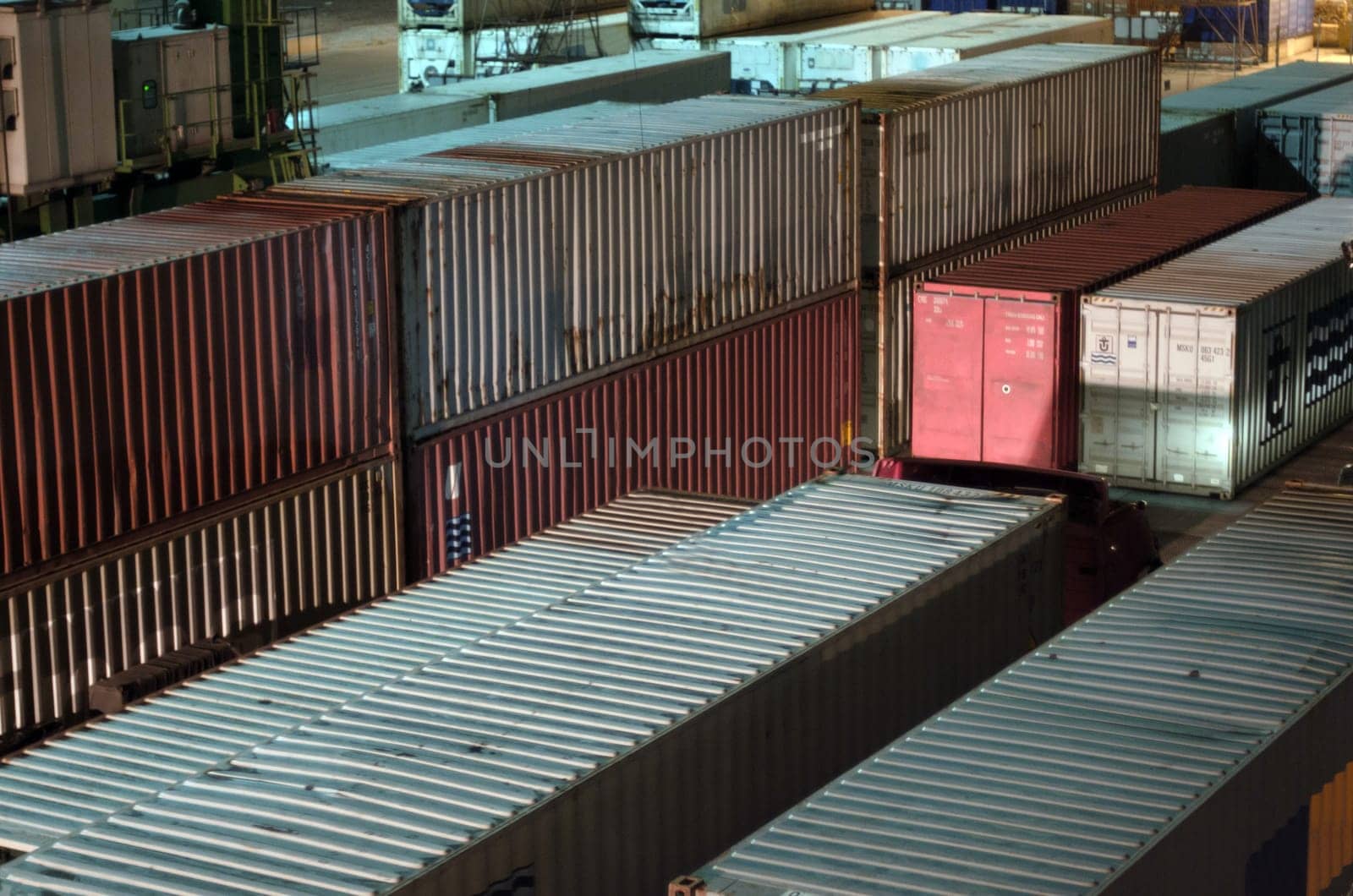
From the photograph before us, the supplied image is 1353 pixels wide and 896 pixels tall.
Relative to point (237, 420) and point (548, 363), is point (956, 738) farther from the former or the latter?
point (548, 363)

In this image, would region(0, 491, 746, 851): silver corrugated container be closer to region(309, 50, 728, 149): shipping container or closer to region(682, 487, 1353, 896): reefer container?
region(682, 487, 1353, 896): reefer container

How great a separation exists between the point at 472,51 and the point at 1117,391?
2236 cm

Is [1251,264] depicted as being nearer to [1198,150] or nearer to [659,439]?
[659,439]

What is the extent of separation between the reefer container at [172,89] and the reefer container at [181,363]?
281cm

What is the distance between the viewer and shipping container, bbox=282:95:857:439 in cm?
1842

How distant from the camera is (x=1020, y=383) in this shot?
24.4 m

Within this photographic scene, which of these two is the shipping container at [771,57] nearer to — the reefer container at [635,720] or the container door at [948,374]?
the container door at [948,374]

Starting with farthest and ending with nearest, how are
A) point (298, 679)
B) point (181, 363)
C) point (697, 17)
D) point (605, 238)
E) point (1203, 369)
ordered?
point (697, 17)
point (1203, 369)
point (605, 238)
point (181, 363)
point (298, 679)

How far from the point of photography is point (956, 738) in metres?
11.4

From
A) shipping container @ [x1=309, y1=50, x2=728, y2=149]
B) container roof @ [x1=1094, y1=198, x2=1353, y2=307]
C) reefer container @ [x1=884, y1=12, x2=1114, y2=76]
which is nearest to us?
container roof @ [x1=1094, y1=198, x2=1353, y2=307]

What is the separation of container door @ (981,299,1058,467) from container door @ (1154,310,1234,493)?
1.34m

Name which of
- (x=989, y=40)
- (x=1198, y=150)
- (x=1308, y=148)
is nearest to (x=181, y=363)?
(x=1198, y=150)

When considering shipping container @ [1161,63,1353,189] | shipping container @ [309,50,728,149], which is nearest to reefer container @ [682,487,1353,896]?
shipping container @ [309,50,728,149]

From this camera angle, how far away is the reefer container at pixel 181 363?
14.8m
